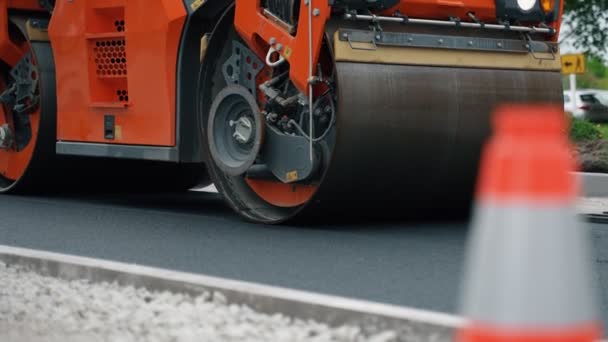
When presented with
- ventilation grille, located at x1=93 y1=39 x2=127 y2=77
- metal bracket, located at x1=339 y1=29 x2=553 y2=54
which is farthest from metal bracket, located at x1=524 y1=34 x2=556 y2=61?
ventilation grille, located at x1=93 y1=39 x2=127 y2=77

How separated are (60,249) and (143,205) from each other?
9.51 ft

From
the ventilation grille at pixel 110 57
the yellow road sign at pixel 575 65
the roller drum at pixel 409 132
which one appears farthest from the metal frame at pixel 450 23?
the yellow road sign at pixel 575 65

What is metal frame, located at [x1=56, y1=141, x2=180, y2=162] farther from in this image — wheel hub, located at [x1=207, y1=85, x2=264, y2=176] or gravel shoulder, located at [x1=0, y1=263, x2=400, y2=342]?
gravel shoulder, located at [x1=0, y1=263, x2=400, y2=342]

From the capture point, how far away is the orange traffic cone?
2326mm

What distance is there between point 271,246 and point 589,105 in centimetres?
3129

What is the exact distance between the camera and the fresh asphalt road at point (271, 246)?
570cm

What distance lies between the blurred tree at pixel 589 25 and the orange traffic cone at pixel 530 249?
18837mm

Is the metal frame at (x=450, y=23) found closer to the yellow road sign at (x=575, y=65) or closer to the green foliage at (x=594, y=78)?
the yellow road sign at (x=575, y=65)

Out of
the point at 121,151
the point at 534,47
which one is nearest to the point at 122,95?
the point at 121,151

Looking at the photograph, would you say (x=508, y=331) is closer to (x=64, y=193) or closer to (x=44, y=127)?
(x=44, y=127)

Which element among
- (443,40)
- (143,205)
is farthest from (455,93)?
(143,205)

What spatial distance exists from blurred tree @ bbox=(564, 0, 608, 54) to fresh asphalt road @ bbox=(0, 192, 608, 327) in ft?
41.4

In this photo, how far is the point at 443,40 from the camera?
7.75 metres

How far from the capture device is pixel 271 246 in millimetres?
7023
